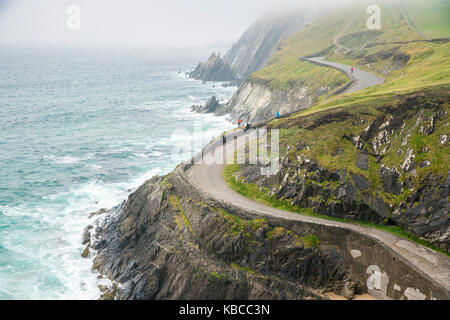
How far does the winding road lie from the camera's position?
917 inches

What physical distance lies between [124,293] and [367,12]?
11651cm

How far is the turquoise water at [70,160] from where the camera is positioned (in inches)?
1314

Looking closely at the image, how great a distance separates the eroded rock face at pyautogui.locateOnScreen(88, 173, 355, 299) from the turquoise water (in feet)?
14.2

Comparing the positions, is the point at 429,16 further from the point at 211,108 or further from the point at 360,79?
the point at 211,108

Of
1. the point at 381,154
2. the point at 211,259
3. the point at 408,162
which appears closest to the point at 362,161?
the point at 381,154

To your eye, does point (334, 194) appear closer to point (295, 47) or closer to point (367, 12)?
point (295, 47)

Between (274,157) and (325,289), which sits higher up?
(274,157)

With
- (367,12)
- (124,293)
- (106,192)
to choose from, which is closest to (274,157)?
(124,293)

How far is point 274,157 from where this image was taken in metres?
34.5

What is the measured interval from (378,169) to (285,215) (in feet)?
28.4

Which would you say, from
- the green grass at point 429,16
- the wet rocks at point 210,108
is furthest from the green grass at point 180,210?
the green grass at point 429,16

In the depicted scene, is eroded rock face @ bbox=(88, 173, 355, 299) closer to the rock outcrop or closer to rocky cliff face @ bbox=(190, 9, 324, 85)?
the rock outcrop

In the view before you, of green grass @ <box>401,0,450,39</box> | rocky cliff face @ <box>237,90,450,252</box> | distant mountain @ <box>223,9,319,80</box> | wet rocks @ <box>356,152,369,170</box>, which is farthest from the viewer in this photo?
distant mountain @ <box>223,9,319,80</box>

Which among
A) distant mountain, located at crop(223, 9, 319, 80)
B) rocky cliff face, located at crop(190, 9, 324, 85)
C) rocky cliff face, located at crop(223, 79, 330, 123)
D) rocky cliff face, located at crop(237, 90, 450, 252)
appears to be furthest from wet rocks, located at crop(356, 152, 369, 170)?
distant mountain, located at crop(223, 9, 319, 80)
